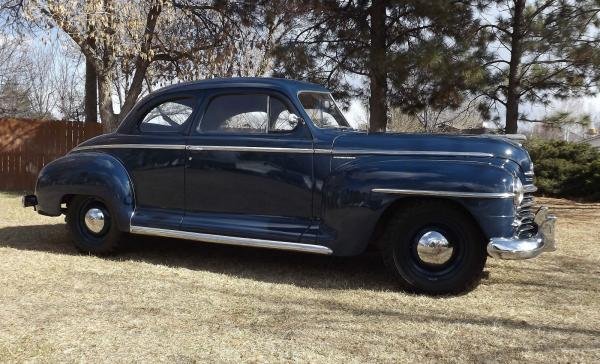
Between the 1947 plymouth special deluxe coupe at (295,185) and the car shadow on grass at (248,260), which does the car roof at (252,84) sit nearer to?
the 1947 plymouth special deluxe coupe at (295,185)

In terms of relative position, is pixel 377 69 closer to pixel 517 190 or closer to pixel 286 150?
pixel 286 150

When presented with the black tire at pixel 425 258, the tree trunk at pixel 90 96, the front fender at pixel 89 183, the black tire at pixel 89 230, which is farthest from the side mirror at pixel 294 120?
the tree trunk at pixel 90 96

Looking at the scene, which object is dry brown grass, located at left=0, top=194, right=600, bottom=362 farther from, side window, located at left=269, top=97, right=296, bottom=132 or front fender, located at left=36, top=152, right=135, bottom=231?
side window, located at left=269, top=97, right=296, bottom=132

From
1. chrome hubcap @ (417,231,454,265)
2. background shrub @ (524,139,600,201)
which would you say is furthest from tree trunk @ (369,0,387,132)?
background shrub @ (524,139,600,201)

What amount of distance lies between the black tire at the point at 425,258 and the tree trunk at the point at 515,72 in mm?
6820

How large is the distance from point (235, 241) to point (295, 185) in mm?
770

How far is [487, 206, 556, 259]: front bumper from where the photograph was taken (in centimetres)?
450

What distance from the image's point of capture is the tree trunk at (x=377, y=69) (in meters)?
10.0

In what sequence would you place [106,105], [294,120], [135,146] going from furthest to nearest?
[106,105], [135,146], [294,120]

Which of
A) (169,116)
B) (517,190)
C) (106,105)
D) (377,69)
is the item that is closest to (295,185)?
(169,116)

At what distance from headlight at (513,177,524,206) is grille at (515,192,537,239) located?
96 mm

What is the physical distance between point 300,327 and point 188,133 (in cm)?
250

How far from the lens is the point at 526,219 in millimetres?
5016

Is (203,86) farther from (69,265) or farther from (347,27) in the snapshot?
(347,27)
